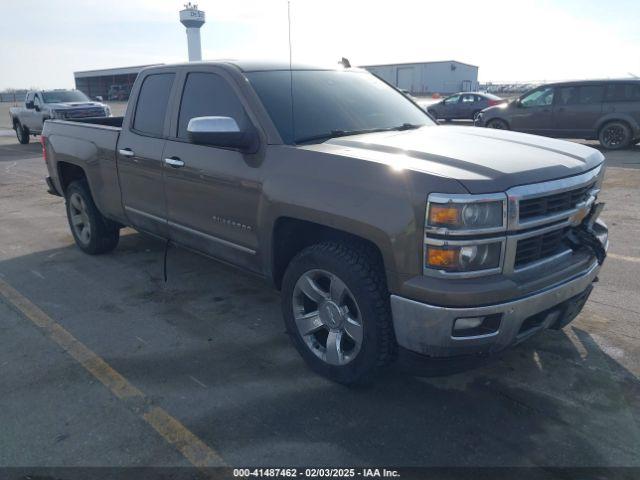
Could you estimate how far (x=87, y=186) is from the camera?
19.4 ft

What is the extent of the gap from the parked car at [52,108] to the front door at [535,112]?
501 inches

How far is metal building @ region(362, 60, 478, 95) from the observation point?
52031mm

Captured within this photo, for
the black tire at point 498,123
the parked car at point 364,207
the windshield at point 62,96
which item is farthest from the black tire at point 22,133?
the parked car at point 364,207

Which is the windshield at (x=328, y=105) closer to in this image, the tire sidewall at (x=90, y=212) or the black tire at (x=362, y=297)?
the black tire at (x=362, y=297)

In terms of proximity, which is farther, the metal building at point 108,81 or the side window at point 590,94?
the metal building at point 108,81

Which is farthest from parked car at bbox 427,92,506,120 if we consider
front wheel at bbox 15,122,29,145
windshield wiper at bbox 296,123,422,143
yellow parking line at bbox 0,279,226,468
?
yellow parking line at bbox 0,279,226,468

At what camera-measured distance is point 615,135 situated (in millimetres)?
14008

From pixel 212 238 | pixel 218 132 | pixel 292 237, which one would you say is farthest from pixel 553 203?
pixel 212 238

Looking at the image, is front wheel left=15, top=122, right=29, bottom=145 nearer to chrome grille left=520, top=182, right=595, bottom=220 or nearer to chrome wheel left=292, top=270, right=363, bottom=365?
chrome wheel left=292, top=270, right=363, bottom=365

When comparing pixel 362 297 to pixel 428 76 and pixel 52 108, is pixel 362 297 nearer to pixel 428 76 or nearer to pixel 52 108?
pixel 52 108

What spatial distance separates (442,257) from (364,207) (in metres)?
0.50

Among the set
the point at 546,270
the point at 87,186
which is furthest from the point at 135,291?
the point at 546,270

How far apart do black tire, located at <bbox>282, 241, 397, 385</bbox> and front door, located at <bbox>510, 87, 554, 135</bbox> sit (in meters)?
13.4

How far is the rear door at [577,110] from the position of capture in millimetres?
14055
